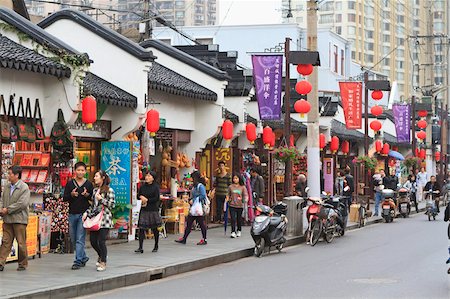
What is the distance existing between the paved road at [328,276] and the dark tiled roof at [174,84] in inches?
216

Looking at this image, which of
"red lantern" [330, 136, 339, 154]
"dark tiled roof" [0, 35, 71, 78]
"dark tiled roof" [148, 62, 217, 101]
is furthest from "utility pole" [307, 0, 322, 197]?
"red lantern" [330, 136, 339, 154]

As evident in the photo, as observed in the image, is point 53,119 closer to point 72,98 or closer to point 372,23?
point 72,98

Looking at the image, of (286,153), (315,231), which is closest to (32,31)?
(315,231)

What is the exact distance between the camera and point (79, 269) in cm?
1596

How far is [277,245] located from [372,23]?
339 feet

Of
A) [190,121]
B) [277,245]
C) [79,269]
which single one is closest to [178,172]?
[190,121]

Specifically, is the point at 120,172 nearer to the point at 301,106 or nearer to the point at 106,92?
the point at 106,92

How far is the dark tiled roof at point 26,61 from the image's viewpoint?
55.1ft

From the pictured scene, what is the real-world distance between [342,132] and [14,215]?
99.7 feet

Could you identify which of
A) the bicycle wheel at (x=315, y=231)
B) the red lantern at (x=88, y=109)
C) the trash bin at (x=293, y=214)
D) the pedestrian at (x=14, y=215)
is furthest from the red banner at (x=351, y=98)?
the pedestrian at (x=14, y=215)

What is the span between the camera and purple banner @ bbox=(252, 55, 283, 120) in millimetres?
27641

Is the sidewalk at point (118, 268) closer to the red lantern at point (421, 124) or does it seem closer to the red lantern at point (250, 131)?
the red lantern at point (250, 131)

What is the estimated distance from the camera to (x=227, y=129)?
1075 inches

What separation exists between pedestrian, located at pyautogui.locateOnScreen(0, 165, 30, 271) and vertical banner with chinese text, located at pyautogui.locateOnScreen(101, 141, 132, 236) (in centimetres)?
635
